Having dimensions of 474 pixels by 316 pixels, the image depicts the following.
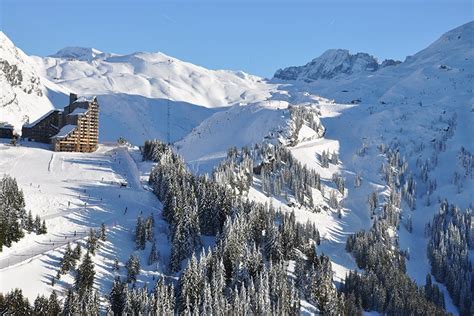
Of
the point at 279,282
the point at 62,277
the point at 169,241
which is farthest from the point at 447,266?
the point at 62,277

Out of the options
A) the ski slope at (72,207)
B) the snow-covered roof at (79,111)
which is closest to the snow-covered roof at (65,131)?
the snow-covered roof at (79,111)

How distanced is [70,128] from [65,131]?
5.75 feet

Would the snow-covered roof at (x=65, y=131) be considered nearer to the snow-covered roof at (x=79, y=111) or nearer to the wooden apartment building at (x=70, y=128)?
the wooden apartment building at (x=70, y=128)

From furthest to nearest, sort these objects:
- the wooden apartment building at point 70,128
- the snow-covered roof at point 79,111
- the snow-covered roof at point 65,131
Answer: the snow-covered roof at point 79,111 < the wooden apartment building at point 70,128 < the snow-covered roof at point 65,131

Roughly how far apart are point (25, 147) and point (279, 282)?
307 feet

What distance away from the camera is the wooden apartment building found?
153 m

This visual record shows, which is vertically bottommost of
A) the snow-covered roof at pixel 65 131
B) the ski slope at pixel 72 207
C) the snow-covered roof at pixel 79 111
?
the ski slope at pixel 72 207

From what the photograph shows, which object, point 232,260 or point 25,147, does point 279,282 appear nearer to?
point 232,260

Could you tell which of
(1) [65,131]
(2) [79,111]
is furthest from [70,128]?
(2) [79,111]

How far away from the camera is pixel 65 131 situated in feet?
507

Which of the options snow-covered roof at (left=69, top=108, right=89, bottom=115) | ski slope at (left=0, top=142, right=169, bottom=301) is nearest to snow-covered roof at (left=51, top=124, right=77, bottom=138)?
snow-covered roof at (left=69, top=108, right=89, bottom=115)

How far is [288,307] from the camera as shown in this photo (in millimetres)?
92250

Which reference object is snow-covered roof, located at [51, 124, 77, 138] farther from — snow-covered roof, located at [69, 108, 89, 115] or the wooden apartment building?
snow-covered roof, located at [69, 108, 89, 115]

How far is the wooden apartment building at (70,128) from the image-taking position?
502 ft
